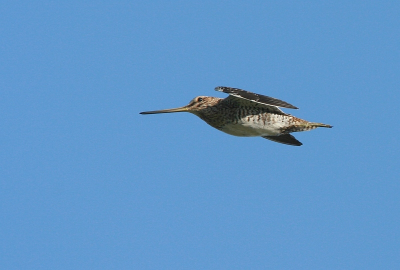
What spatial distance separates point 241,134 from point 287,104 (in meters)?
1.51

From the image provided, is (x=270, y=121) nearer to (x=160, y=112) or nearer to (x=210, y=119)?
(x=210, y=119)

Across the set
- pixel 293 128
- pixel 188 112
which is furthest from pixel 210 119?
pixel 293 128

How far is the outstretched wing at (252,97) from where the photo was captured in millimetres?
16562

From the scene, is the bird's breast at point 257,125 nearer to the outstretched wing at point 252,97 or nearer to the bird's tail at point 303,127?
the bird's tail at point 303,127

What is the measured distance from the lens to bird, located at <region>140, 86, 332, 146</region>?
664 inches

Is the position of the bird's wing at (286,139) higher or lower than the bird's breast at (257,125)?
lower

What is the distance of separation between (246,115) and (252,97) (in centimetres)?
54

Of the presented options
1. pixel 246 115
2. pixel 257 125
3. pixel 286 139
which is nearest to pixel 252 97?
pixel 246 115

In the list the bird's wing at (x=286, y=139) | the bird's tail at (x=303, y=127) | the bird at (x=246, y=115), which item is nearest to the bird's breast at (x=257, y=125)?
the bird at (x=246, y=115)

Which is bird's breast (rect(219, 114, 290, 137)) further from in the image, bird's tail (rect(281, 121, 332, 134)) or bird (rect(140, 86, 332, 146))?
bird's tail (rect(281, 121, 332, 134))

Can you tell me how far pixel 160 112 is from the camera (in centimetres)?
1822

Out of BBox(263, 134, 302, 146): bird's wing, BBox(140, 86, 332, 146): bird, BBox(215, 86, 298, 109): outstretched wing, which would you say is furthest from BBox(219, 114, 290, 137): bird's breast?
BBox(263, 134, 302, 146): bird's wing

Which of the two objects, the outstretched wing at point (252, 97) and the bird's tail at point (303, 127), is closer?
the outstretched wing at point (252, 97)

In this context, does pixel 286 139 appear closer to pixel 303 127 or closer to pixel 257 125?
pixel 303 127
